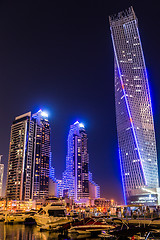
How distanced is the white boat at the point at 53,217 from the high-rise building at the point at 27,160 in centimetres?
12627

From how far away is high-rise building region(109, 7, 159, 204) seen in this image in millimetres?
95625

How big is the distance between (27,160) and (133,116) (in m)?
86.9

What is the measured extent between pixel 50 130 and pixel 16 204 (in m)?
63.7

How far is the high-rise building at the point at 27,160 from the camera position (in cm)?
15662

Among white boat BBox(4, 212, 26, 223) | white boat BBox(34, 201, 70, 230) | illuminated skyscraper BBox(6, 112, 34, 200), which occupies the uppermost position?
illuminated skyscraper BBox(6, 112, 34, 200)

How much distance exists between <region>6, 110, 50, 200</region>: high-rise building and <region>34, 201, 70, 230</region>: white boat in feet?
414

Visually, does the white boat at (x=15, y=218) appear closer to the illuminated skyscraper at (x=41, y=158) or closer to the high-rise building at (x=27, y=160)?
the high-rise building at (x=27, y=160)

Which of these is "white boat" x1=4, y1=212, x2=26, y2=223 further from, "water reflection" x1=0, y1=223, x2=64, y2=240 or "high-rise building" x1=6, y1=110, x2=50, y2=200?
"high-rise building" x1=6, y1=110, x2=50, y2=200

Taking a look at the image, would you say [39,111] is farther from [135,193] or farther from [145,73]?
[135,193]

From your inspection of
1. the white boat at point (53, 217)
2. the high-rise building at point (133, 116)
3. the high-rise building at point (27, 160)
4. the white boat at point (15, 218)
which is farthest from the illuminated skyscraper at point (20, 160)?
the white boat at point (53, 217)

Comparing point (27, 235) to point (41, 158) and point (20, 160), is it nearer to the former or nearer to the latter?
point (20, 160)

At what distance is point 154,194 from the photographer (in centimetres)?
9231

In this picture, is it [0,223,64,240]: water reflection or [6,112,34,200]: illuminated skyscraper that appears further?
[6,112,34,200]: illuminated skyscraper

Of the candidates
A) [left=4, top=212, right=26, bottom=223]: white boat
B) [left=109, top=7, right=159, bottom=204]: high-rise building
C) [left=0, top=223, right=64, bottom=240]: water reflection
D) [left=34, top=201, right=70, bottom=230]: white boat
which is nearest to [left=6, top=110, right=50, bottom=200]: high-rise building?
[left=109, top=7, right=159, bottom=204]: high-rise building
